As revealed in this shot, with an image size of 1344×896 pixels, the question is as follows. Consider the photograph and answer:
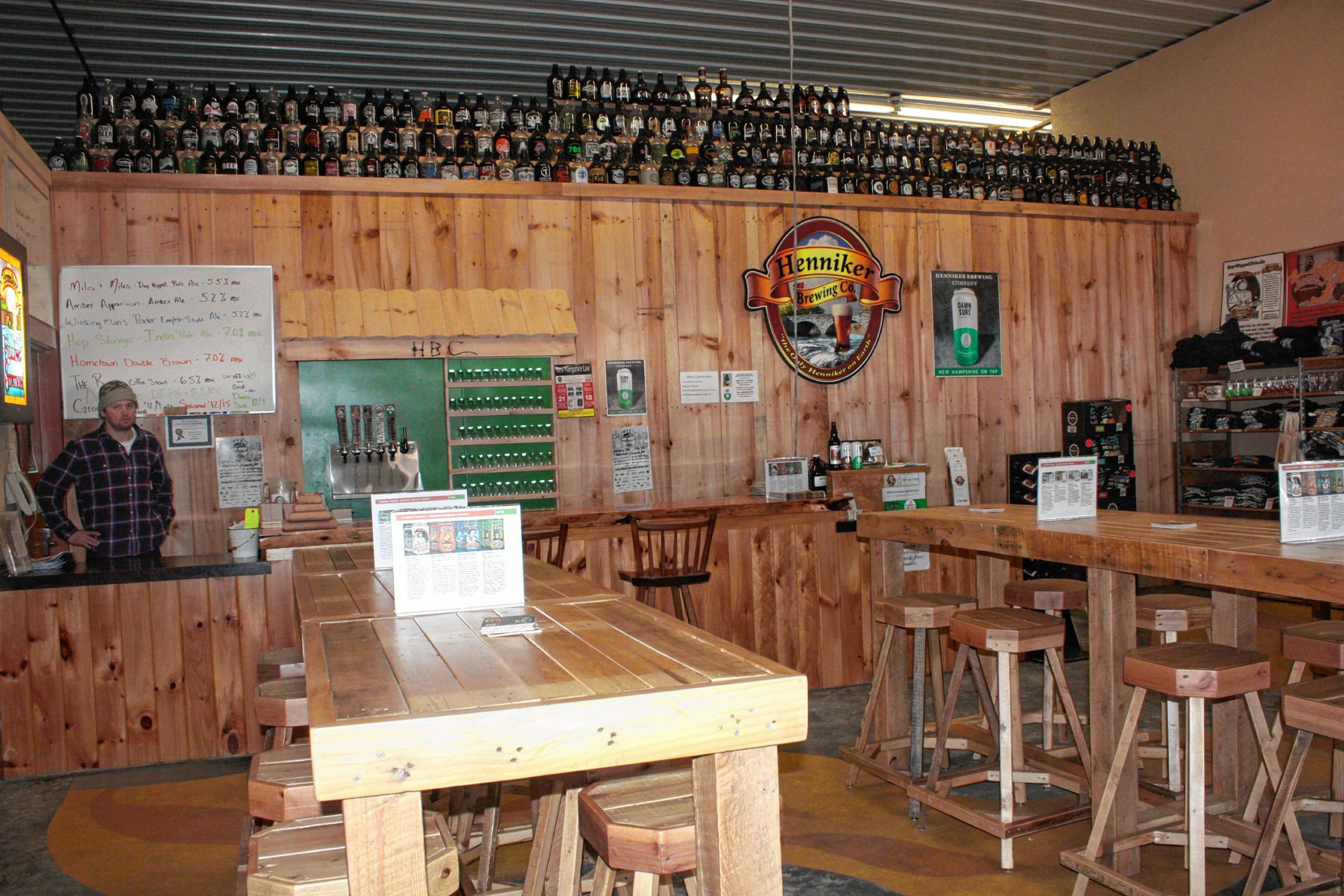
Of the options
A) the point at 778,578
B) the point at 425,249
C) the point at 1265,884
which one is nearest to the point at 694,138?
the point at 425,249

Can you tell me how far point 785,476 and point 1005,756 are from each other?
116 inches

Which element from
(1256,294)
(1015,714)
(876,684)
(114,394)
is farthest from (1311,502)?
(1256,294)

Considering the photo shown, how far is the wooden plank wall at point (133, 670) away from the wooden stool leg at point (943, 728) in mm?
2769

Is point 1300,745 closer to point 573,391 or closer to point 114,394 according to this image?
point 573,391

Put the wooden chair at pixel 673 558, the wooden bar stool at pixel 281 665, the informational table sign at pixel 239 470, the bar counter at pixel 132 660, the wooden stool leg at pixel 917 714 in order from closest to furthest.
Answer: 1. the wooden bar stool at pixel 281 665
2. the wooden stool leg at pixel 917 714
3. the bar counter at pixel 132 660
4. the wooden chair at pixel 673 558
5. the informational table sign at pixel 239 470

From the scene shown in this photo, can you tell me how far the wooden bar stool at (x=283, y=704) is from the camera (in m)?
2.57

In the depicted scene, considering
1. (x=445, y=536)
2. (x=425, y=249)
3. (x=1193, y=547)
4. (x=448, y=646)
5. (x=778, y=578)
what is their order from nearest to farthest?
1. (x=448, y=646)
2. (x=445, y=536)
3. (x=1193, y=547)
4. (x=778, y=578)
5. (x=425, y=249)

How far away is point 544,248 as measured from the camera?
609 cm

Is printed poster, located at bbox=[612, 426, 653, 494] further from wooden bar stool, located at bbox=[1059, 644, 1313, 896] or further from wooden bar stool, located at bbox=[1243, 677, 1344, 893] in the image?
wooden bar stool, located at bbox=[1243, 677, 1344, 893]

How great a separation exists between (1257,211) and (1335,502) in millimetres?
5227

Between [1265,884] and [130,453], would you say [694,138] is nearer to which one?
[130,453]

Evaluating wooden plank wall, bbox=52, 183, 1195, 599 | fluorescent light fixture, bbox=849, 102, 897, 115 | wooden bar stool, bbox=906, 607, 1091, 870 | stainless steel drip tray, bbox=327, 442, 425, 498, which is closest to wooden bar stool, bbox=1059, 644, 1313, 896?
wooden bar stool, bbox=906, 607, 1091, 870

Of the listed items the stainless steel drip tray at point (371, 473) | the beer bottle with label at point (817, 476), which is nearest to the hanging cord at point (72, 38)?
the stainless steel drip tray at point (371, 473)

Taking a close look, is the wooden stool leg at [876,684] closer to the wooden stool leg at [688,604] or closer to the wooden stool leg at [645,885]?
the wooden stool leg at [688,604]
